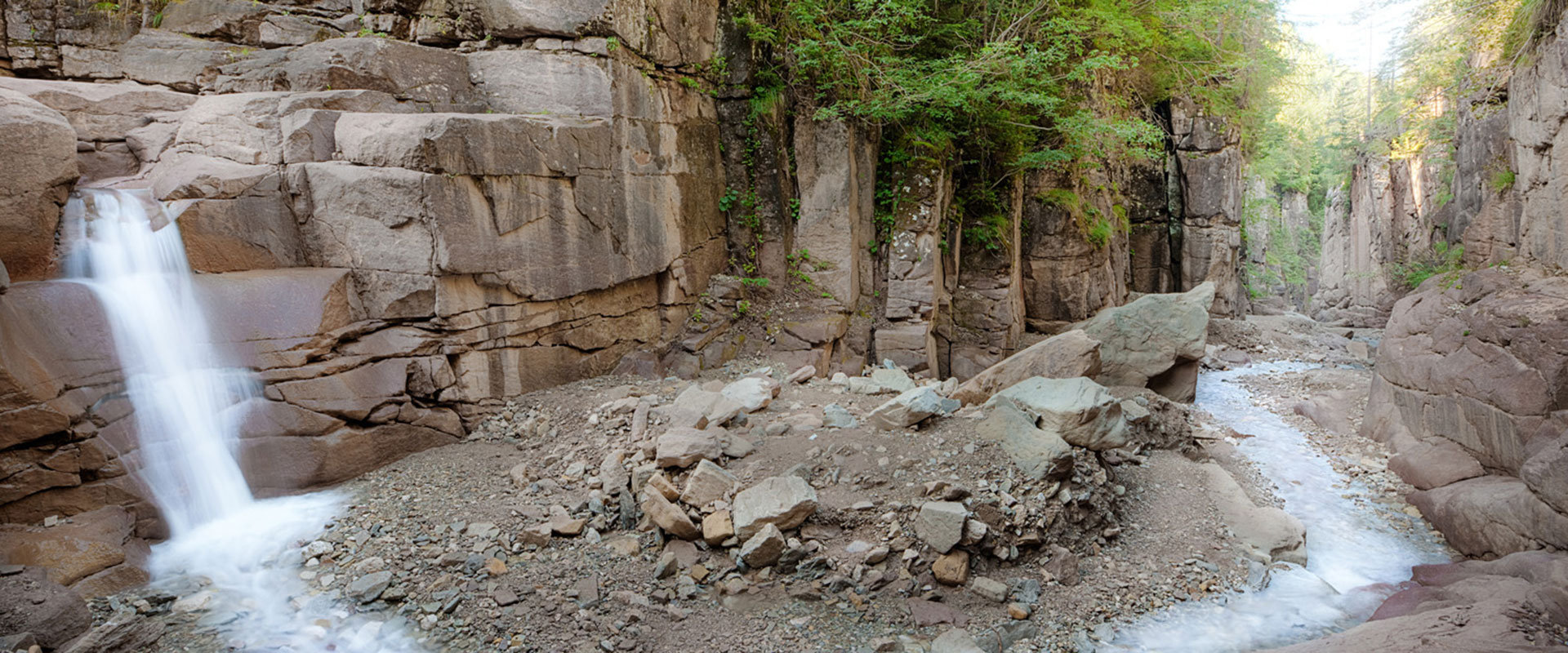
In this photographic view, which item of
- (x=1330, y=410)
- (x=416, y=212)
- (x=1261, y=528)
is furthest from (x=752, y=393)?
(x=1330, y=410)

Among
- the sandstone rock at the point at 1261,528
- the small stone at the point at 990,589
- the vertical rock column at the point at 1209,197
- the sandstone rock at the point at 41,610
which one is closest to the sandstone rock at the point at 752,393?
the small stone at the point at 990,589

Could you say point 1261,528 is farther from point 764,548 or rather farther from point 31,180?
point 31,180

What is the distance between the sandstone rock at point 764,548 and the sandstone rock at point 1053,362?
4762mm

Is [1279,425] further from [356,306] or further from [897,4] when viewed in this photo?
[356,306]

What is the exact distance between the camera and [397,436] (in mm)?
7512

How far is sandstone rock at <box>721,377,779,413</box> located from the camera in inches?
308

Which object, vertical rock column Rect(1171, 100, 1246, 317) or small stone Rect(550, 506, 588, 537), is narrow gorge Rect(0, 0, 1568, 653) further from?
vertical rock column Rect(1171, 100, 1246, 317)

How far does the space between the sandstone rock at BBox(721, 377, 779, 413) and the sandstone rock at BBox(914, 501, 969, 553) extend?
2321 millimetres

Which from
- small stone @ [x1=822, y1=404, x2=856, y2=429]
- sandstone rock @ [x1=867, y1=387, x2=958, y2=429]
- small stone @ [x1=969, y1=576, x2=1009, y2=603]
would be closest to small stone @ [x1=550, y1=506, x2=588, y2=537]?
small stone @ [x1=822, y1=404, x2=856, y2=429]

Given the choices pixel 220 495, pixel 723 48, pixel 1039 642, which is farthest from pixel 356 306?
pixel 1039 642

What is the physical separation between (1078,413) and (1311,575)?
259 centimetres

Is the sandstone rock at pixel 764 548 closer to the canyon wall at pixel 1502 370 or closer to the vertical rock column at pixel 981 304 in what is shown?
the canyon wall at pixel 1502 370

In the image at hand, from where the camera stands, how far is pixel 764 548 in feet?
19.0

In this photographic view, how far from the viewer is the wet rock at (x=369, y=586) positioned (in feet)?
18.1
